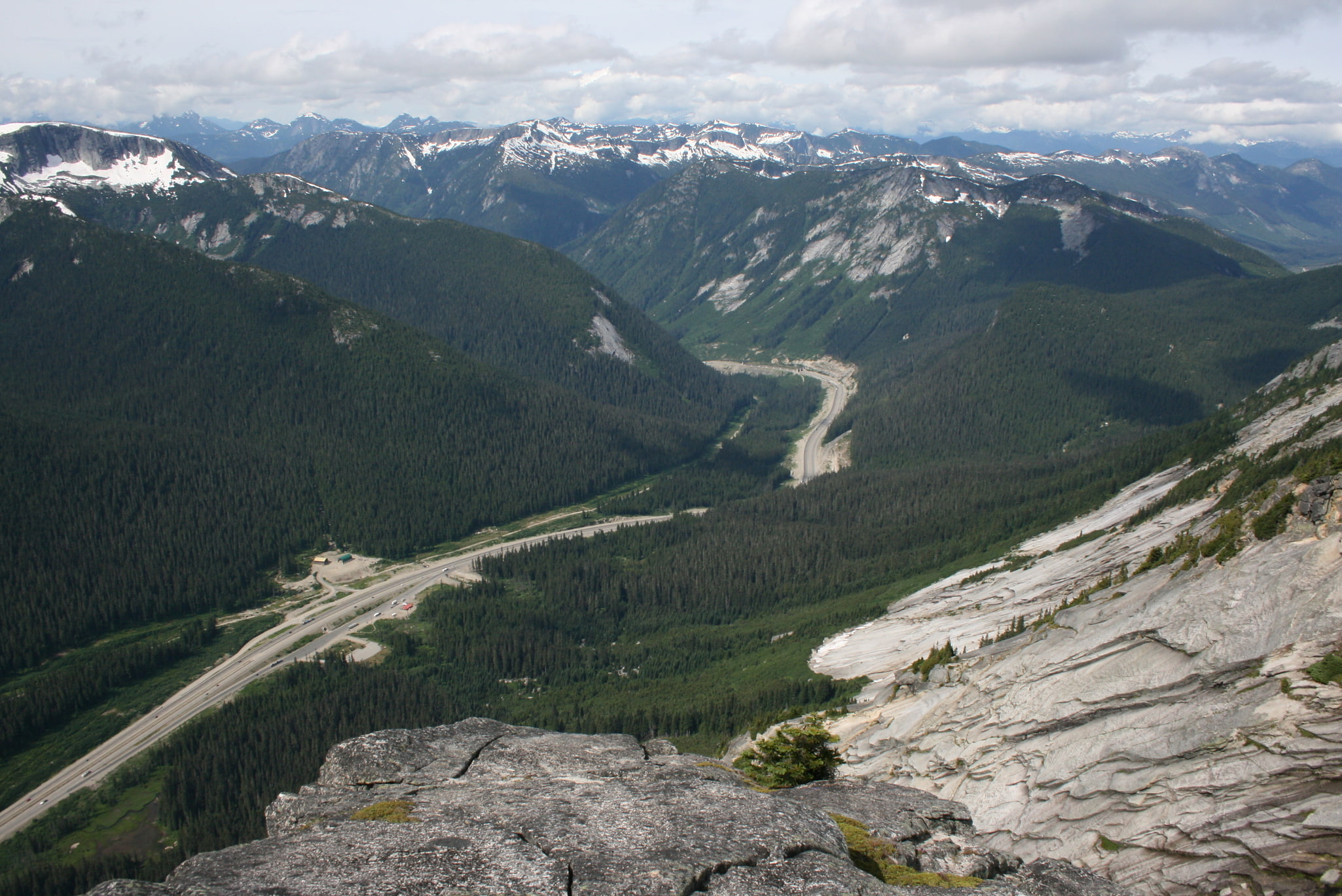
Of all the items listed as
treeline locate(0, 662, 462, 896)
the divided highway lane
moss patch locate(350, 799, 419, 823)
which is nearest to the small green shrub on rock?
moss patch locate(350, 799, 419, 823)

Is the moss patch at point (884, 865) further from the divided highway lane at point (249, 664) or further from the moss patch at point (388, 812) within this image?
the divided highway lane at point (249, 664)

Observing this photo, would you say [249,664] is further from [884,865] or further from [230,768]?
[884,865]

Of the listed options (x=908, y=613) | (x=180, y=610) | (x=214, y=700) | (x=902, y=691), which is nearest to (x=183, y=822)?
(x=214, y=700)

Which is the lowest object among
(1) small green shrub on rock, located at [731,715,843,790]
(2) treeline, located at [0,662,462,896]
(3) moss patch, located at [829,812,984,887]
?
(2) treeline, located at [0,662,462,896]

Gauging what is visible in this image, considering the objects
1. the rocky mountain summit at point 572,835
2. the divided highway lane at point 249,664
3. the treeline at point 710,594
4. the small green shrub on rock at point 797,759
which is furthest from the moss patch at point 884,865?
the divided highway lane at point 249,664

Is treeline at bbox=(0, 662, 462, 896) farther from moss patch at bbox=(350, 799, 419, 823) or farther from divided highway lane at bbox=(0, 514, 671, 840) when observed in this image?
moss patch at bbox=(350, 799, 419, 823)

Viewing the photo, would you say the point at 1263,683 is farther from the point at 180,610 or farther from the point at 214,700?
the point at 180,610
